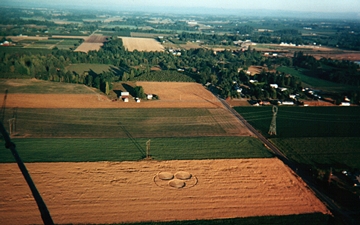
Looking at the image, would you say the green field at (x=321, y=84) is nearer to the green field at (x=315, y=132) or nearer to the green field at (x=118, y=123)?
the green field at (x=315, y=132)

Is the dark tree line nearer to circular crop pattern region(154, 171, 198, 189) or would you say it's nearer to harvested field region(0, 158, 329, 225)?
harvested field region(0, 158, 329, 225)

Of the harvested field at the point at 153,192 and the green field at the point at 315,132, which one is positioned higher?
the green field at the point at 315,132

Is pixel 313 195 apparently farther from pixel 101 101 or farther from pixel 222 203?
pixel 101 101

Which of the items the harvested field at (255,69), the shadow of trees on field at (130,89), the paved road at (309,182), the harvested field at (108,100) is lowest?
the paved road at (309,182)

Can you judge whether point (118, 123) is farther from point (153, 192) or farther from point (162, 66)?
point (162, 66)

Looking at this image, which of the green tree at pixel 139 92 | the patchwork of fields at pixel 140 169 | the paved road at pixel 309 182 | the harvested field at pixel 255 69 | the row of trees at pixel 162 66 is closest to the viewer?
the patchwork of fields at pixel 140 169

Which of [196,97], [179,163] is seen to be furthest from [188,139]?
[196,97]

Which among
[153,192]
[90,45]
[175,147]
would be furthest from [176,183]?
[90,45]

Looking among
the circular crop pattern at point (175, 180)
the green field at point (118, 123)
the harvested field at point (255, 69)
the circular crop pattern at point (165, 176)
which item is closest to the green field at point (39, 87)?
the green field at point (118, 123)

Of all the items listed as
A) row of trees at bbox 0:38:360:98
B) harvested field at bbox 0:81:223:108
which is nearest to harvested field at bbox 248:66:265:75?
row of trees at bbox 0:38:360:98
